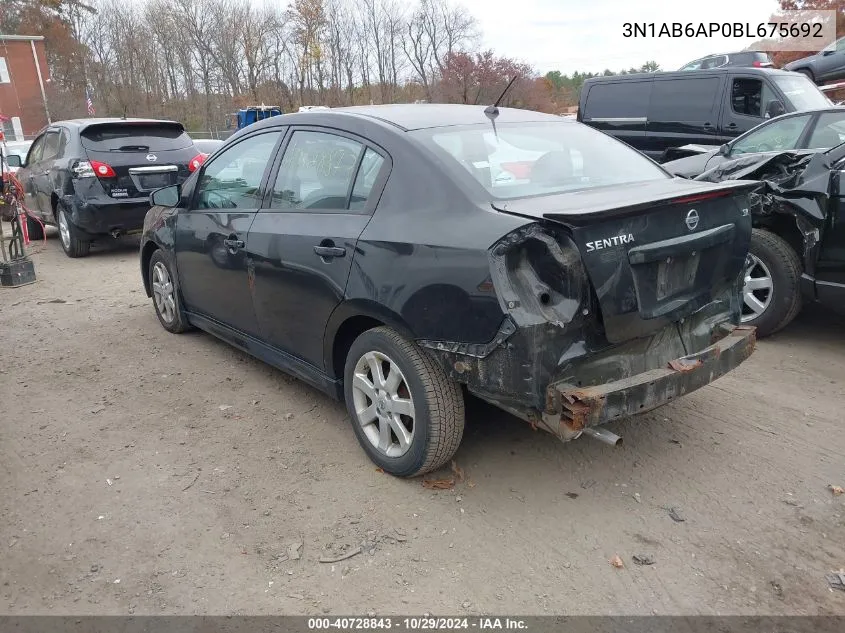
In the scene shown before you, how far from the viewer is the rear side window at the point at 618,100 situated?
428 inches

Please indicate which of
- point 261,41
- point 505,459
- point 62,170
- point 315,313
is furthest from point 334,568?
point 261,41

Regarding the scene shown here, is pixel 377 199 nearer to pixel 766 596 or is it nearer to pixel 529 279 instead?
pixel 529 279

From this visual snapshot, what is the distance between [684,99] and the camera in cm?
1029

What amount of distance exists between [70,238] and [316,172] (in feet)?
21.9

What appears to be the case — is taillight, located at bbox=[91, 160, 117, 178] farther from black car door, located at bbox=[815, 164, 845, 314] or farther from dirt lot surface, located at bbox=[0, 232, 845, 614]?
black car door, located at bbox=[815, 164, 845, 314]

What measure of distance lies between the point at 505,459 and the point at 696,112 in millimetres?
8583

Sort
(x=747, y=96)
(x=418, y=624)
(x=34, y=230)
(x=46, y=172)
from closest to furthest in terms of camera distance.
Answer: (x=418, y=624) < (x=46, y=172) < (x=747, y=96) < (x=34, y=230)

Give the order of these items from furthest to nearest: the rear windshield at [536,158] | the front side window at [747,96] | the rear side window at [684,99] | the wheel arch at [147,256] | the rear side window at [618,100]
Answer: the rear side window at [618,100]
the rear side window at [684,99]
the front side window at [747,96]
the wheel arch at [147,256]
the rear windshield at [536,158]

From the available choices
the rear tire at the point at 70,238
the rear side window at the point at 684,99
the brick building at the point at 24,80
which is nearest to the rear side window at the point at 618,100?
the rear side window at the point at 684,99

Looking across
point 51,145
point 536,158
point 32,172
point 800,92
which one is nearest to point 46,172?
point 51,145

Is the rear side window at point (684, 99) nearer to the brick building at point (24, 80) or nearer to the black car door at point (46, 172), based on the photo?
the black car door at point (46, 172)

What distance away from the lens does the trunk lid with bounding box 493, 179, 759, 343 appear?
8.57ft

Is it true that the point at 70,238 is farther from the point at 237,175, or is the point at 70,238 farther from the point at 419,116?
the point at 419,116

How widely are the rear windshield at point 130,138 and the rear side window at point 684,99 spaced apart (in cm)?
721
